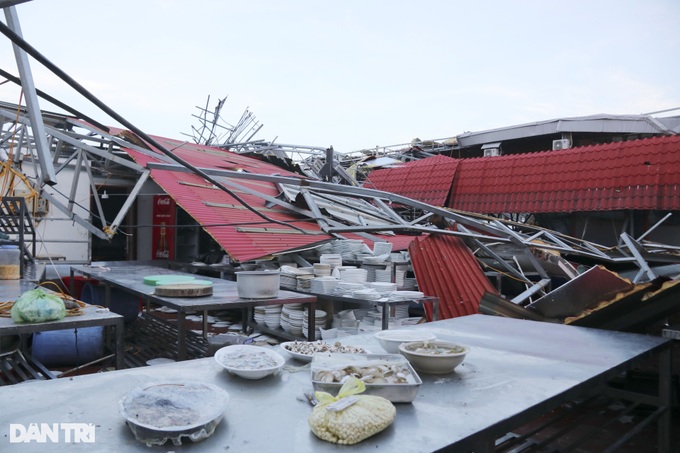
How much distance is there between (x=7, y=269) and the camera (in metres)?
5.45

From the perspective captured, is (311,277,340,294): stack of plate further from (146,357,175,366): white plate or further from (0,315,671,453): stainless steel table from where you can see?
(0,315,671,453): stainless steel table

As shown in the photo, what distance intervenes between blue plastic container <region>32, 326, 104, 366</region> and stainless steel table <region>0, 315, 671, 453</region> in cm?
429

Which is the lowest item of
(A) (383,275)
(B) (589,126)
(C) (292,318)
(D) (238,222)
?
(C) (292,318)

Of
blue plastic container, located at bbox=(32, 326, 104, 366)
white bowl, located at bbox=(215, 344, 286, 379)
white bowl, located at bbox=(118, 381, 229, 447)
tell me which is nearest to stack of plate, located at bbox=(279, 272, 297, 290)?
blue plastic container, located at bbox=(32, 326, 104, 366)

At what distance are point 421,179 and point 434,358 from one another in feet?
41.4

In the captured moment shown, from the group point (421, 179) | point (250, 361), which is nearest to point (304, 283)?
point (250, 361)

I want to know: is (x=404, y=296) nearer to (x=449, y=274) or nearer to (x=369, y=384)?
(x=449, y=274)

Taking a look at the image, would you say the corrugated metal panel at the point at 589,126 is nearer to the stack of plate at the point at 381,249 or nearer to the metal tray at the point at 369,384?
the stack of plate at the point at 381,249

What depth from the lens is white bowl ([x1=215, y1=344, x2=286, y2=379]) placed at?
2.08m

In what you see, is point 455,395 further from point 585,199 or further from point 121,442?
point 585,199

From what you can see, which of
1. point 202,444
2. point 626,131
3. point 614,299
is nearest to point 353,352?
point 202,444

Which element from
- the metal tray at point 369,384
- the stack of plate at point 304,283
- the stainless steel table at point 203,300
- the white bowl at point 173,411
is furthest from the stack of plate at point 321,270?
the white bowl at point 173,411

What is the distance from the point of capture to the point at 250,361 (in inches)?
86.7

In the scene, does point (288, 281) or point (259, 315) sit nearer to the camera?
point (288, 281)
